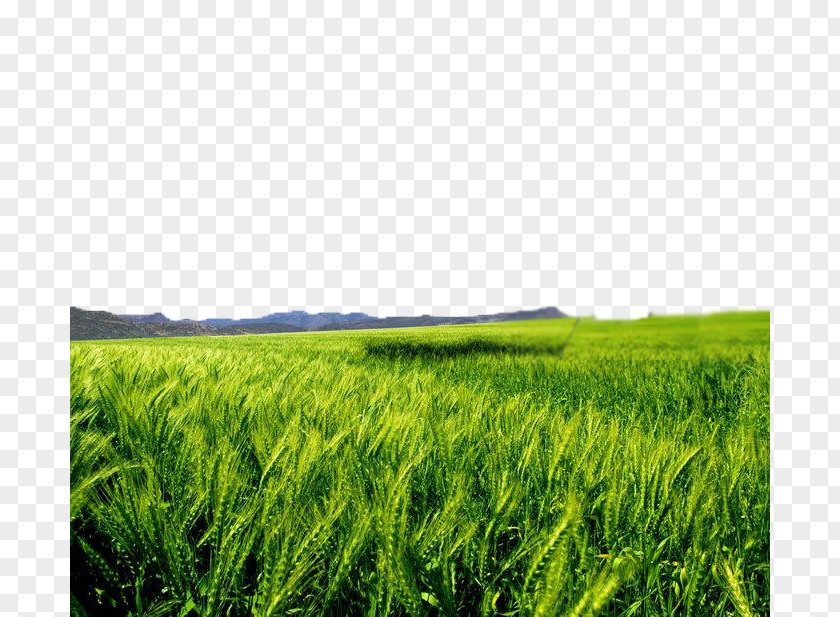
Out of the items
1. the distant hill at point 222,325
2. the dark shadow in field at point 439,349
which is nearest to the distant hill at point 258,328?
the distant hill at point 222,325

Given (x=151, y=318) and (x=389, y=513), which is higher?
(x=151, y=318)

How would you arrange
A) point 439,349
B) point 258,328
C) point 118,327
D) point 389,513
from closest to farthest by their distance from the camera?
point 389,513, point 118,327, point 258,328, point 439,349

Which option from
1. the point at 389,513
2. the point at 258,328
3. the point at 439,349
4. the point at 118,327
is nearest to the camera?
the point at 389,513

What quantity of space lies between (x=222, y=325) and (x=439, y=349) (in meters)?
1.82

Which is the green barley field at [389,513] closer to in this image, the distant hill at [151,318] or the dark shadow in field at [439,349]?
the distant hill at [151,318]

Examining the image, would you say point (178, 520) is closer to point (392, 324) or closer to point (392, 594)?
point (392, 594)

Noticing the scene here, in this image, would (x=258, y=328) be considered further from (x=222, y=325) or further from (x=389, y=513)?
(x=389, y=513)

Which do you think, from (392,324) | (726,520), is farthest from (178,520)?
(392,324)

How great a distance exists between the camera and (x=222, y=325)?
5.80 ft

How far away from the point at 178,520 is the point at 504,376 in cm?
230

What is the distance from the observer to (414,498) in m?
0.85

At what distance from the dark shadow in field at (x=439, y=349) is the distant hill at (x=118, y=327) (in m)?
1.62

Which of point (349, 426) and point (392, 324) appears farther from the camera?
point (392, 324)

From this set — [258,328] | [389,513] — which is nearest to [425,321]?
[258,328]
